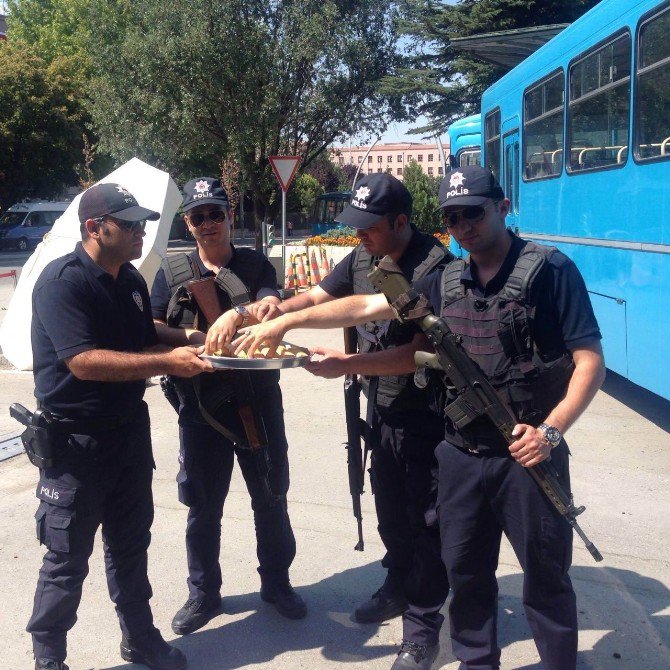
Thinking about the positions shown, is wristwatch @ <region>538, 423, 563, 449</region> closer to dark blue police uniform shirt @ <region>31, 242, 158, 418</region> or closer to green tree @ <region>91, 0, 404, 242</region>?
dark blue police uniform shirt @ <region>31, 242, 158, 418</region>

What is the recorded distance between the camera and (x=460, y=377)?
2.53 meters

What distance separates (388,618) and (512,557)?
92cm

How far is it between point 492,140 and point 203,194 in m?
9.38

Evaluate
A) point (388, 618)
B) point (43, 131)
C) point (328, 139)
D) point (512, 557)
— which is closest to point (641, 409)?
point (512, 557)

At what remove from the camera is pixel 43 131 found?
1394 inches

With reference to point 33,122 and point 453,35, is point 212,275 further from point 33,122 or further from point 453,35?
point 33,122

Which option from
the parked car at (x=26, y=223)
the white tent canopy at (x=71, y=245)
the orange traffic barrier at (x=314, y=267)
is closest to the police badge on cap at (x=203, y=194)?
the white tent canopy at (x=71, y=245)

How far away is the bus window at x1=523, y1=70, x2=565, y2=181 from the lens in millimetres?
8109

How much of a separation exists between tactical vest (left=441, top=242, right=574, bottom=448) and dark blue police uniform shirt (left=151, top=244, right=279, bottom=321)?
47.1 inches

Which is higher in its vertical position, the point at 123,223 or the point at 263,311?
the point at 123,223

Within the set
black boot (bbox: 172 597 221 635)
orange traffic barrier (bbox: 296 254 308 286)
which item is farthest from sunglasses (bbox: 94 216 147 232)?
orange traffic barrier (bbox: 296 254 308 286)

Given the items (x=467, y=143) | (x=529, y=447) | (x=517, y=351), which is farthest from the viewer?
(x=467, y=143)

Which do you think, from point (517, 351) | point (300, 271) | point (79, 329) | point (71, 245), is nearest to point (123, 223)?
point (79, 329)

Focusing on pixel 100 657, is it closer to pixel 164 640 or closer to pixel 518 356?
pixel 164 640
